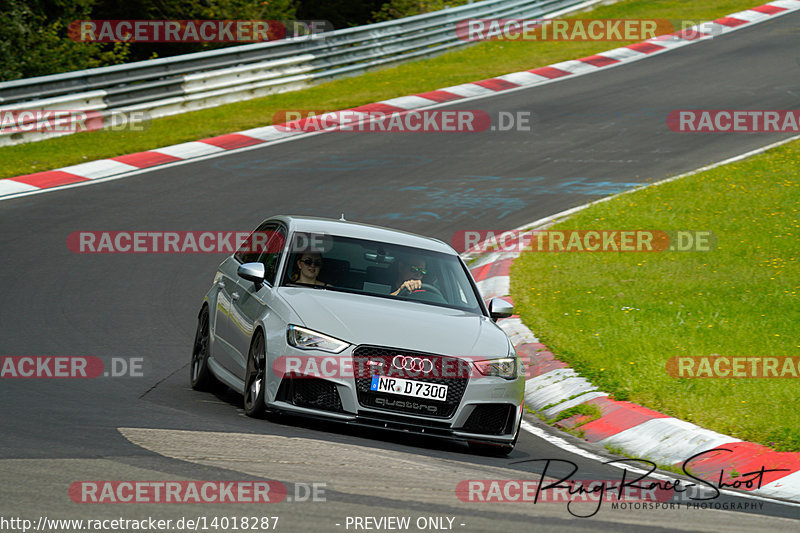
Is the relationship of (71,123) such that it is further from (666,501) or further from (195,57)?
(666,501)

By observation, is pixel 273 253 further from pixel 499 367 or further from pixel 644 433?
pixel 644 433

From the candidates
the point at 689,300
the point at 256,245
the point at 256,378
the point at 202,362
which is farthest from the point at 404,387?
the point at 689,300

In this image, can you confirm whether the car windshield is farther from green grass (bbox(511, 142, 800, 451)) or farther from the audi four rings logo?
green grass (bbox(511, 142, 800, 451))

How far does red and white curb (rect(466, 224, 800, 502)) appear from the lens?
7629 millimetres

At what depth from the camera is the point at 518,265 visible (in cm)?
1420

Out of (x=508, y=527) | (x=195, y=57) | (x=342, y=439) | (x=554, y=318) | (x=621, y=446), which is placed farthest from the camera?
(x=195, y=57)

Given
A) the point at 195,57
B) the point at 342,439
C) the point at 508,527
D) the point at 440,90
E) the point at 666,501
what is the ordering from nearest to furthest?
the point at 508,527 → the point at 666,501 → the point at 342,439 → the point at 195,57 → the point at 440,90

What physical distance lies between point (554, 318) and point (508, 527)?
20.5 ft

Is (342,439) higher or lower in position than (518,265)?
higher

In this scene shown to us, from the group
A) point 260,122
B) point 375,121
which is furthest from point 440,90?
point 260,122

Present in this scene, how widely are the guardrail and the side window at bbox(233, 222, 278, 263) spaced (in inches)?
447

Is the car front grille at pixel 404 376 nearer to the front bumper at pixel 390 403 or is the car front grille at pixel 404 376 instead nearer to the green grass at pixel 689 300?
the front bumper at pixel 390 403

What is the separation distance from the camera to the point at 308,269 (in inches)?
352

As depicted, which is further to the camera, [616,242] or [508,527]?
[616,242]
